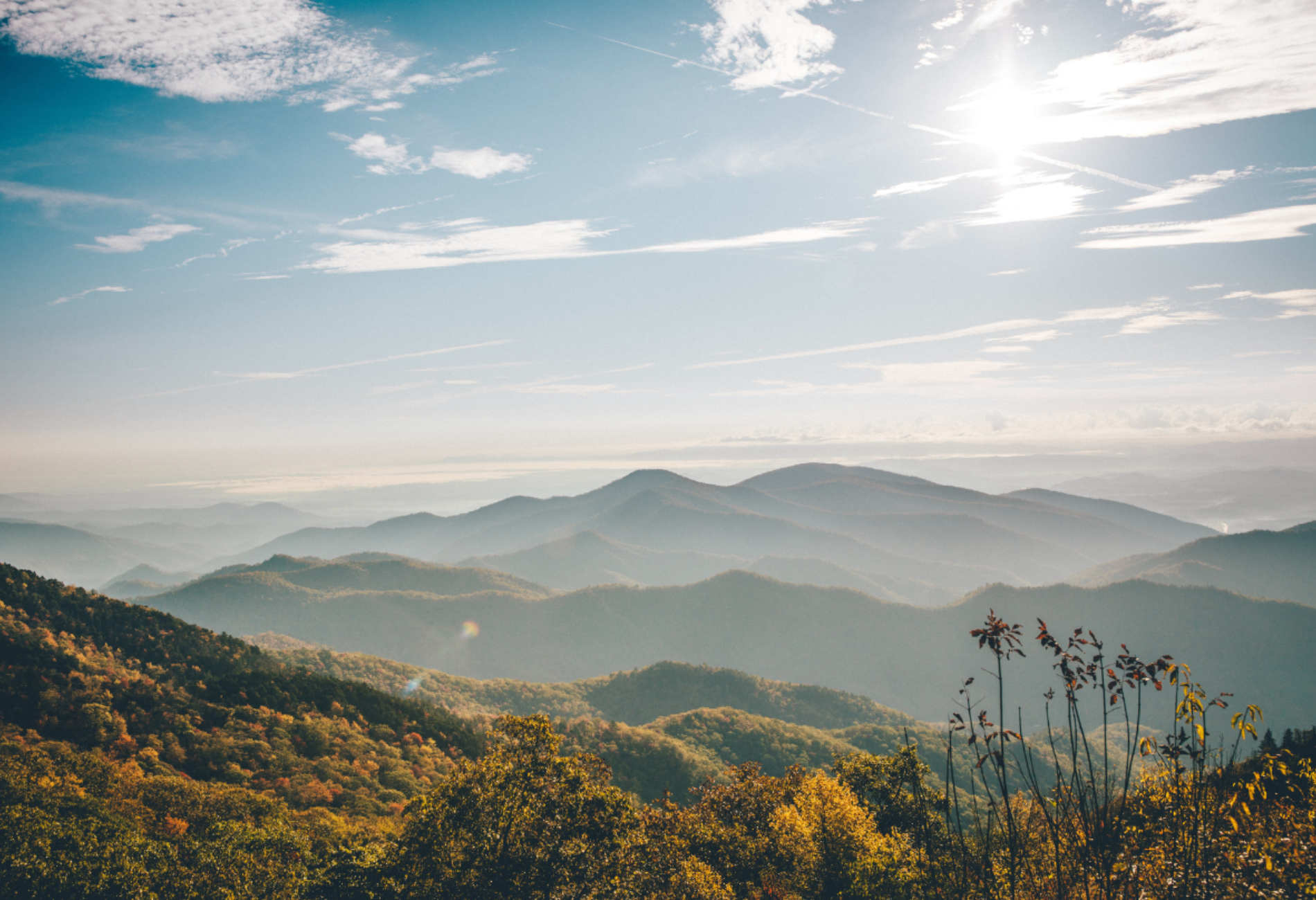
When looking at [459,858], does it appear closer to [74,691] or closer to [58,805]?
[58,805]

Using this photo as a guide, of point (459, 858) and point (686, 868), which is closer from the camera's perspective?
point (459, 858)

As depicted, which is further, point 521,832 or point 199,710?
point 199,710

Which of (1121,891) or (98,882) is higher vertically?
(1121,891)

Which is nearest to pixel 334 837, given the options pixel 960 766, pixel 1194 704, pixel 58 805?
pixel 58 805

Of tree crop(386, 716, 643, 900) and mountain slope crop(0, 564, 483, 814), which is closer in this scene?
tree crop(386, 716, 643, 900)

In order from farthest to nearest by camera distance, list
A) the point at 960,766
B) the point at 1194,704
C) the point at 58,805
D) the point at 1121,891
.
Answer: the point at 960,766 < the point at 58,805 < the point at 1121,891 < the point at 1194,704

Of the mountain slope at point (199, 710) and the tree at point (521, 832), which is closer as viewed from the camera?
the tree at point (521, 832)

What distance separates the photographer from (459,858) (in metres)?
31.1

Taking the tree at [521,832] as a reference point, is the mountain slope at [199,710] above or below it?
below

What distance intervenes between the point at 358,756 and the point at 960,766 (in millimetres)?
170791

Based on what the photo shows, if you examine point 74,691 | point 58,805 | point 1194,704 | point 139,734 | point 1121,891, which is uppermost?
point 1194,704

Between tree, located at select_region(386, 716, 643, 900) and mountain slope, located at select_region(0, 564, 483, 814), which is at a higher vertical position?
tree, located at select_region(386, 716, 643, 900)

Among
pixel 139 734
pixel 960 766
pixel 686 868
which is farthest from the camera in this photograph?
pixel 960 766

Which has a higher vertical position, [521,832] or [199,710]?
[521,832]
